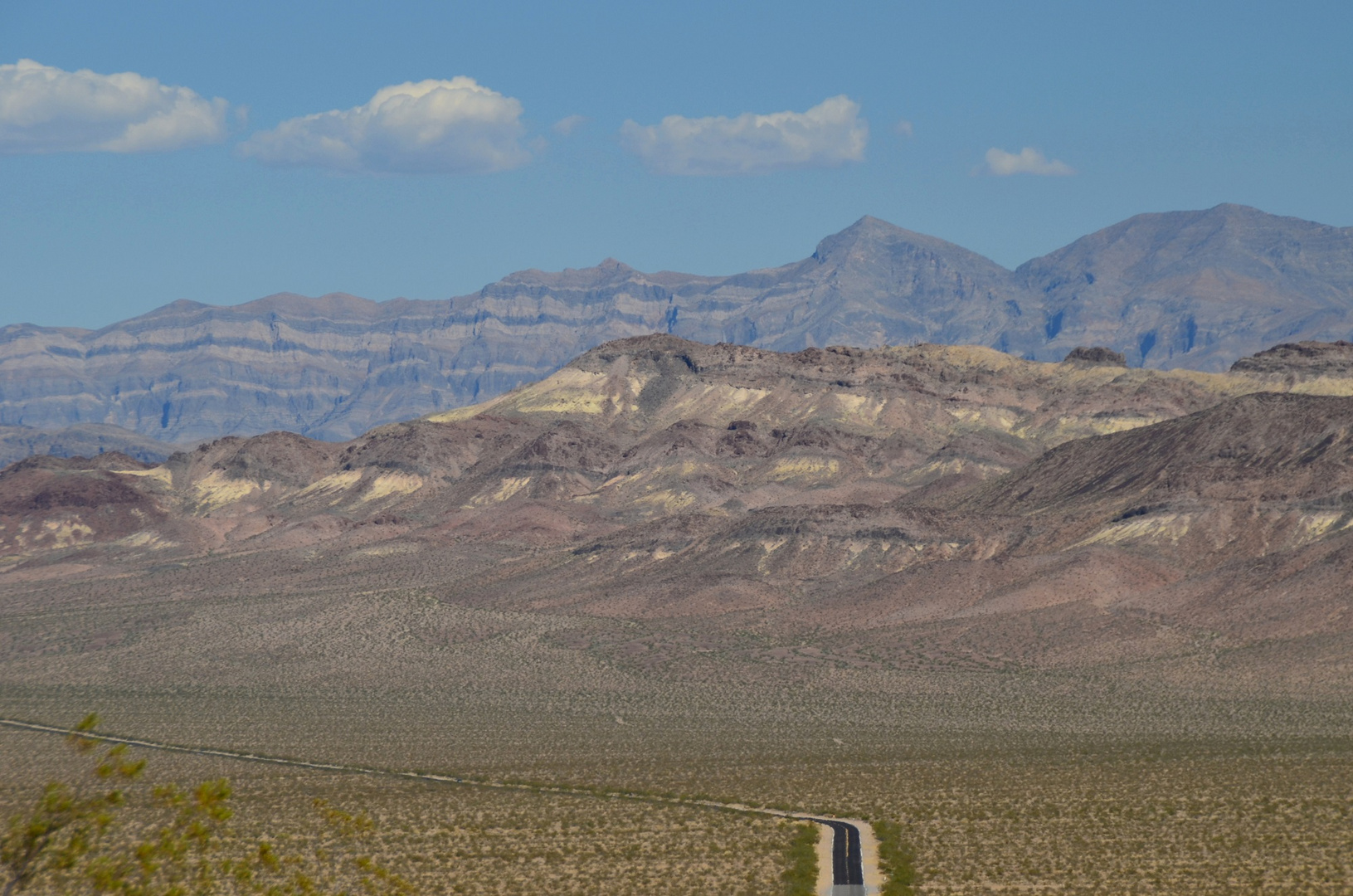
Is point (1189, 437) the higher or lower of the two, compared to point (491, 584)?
higher

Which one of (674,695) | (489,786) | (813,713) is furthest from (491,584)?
(489,786)

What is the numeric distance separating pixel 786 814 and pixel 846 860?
829cm

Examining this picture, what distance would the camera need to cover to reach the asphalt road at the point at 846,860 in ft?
158

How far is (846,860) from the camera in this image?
170 feet

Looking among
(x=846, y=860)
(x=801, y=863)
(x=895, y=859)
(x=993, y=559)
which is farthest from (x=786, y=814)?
(x=993, y=559)


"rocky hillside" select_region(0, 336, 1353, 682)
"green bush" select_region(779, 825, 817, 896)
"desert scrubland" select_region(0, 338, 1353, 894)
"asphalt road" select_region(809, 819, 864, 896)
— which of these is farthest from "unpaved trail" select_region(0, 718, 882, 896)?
"rocky hillside" select_region(0, 336, 1353, 682)

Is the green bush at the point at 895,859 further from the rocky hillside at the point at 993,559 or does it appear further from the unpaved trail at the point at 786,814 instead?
the rocky hillside at the point at 993,559

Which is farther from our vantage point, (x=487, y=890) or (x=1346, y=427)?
(x=1346, y=427)

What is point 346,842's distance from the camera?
182 feet

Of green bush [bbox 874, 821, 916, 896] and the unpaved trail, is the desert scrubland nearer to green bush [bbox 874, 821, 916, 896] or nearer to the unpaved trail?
green bush [bbox 874, 821, 916, 896]

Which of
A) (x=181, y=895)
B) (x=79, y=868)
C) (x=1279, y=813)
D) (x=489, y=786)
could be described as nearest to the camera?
(x=181, y=895)

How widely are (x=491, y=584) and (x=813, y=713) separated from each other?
6075 cm

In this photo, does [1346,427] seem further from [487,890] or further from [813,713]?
[487,890]

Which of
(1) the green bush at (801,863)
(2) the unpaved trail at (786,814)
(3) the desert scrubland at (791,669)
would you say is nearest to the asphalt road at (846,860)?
(2) the unpaved trail at (786,814)
